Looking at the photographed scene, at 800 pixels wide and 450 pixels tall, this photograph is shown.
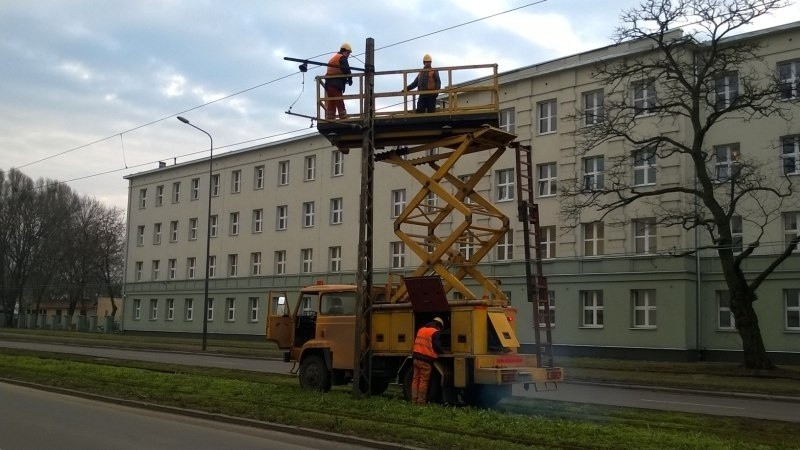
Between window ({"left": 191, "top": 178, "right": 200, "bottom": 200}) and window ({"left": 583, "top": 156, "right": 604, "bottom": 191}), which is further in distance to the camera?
window ({"left": 191, "top": 178, "right": 200, "bottom": 200})

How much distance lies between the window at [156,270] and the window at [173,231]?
2.67m

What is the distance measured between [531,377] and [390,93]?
6.47 m

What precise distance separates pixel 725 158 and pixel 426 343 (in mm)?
25269

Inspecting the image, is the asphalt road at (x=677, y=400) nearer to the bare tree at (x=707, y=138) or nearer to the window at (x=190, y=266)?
the bare tree at (x=707, y=138)

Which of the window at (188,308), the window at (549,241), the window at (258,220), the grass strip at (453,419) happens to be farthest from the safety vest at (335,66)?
the window at (188,308)

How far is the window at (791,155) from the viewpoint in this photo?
31477mm

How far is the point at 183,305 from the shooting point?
6091 cm

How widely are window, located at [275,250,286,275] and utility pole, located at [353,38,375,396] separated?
125 ft

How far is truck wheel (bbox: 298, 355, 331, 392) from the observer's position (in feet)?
53.6

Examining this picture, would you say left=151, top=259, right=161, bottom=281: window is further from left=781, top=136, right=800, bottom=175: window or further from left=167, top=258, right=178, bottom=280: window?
left=781, top=136, right=800, bottom=175: window

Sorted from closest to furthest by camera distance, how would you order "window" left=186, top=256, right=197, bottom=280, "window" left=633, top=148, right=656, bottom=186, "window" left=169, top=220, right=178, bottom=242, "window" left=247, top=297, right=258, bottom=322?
1. "window" left=633, top=148, right=656, bottom=186
2. "window" left=247, top=297, right=258, bottom=322
3. "window" left=186, top=256, right=197, bottom=280
4. "window" left=169, top=220, right=178, bottom=242

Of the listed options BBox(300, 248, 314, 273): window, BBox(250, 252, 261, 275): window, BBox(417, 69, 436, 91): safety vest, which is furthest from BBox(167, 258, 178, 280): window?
BBox(417, 69, 436, 91): safety vest

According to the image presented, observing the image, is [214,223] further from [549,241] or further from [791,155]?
[791,155]

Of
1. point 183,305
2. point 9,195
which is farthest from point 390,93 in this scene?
point 9,195
